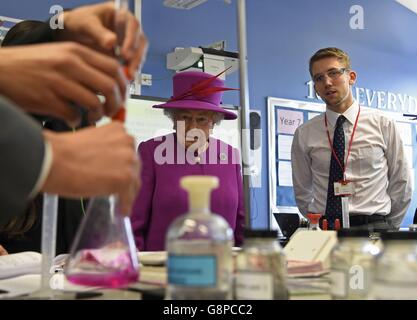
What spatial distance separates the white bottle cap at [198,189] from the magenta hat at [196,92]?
1.38 meters

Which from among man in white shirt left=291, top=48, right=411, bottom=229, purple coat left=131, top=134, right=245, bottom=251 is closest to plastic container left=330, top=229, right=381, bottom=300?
purple coat left=131, top=134, right=245, bottom=251

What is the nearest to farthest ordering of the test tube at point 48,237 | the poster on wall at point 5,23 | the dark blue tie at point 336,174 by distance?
the test tube at point 48,237 < the dark blue tie at point 336,174 < the poster on wall at point 5,23

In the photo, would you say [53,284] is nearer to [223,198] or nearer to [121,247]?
[121,247]

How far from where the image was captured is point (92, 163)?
0.60m

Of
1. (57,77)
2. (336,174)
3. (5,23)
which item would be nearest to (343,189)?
(336,174)

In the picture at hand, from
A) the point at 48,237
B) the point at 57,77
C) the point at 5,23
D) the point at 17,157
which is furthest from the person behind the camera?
the point at 5,23

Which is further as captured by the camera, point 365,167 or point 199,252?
point 365,167

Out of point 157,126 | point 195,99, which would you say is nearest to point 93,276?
point 195,99

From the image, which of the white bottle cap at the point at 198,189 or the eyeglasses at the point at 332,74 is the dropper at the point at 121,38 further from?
the eyeglasses at the point at 332,74

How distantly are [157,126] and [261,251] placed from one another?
267cm

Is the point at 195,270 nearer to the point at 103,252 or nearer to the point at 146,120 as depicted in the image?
the point at 103,252

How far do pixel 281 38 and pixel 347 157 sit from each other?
215 centimetres

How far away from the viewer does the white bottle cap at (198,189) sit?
0.65 meters

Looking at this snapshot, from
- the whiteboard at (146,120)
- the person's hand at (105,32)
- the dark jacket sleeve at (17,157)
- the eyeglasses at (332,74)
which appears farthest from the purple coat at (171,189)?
the dark jacket sleeve at (17,157)
